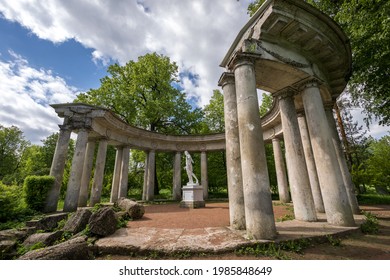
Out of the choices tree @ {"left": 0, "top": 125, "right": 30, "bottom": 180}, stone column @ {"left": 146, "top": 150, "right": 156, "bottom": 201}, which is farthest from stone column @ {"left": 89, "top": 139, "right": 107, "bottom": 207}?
tree @ {"left": 0, "top": 125, "right": 30, "bottom": 180}

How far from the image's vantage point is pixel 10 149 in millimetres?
36375

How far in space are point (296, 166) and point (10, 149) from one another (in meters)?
52.5

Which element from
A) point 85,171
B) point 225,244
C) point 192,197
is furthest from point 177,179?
point 225,244

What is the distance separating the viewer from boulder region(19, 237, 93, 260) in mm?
3607

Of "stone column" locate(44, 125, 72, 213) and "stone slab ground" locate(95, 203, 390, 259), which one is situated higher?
"stone column" locate(44, 125, 72, 213)

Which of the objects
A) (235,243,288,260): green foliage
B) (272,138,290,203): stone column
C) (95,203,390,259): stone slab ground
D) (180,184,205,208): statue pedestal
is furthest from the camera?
(272,138,290,203): stone column

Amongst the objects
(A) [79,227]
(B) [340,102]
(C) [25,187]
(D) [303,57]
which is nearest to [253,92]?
(D) [303,57]

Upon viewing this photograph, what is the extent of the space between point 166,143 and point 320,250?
712 inches

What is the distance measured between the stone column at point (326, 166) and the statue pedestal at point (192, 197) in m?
8.84

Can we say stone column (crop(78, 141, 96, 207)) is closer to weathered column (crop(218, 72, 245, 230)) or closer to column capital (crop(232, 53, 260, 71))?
weathered column (crop(218, 72, 245, 230))

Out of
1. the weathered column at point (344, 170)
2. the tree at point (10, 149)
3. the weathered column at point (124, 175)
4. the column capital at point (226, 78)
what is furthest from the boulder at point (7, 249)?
the tree at point (10, 149)

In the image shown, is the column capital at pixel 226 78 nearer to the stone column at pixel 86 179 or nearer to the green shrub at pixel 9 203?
the green shrub at pixel 9 203

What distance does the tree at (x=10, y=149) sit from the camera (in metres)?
34.4

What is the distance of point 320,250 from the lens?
13.8ft
